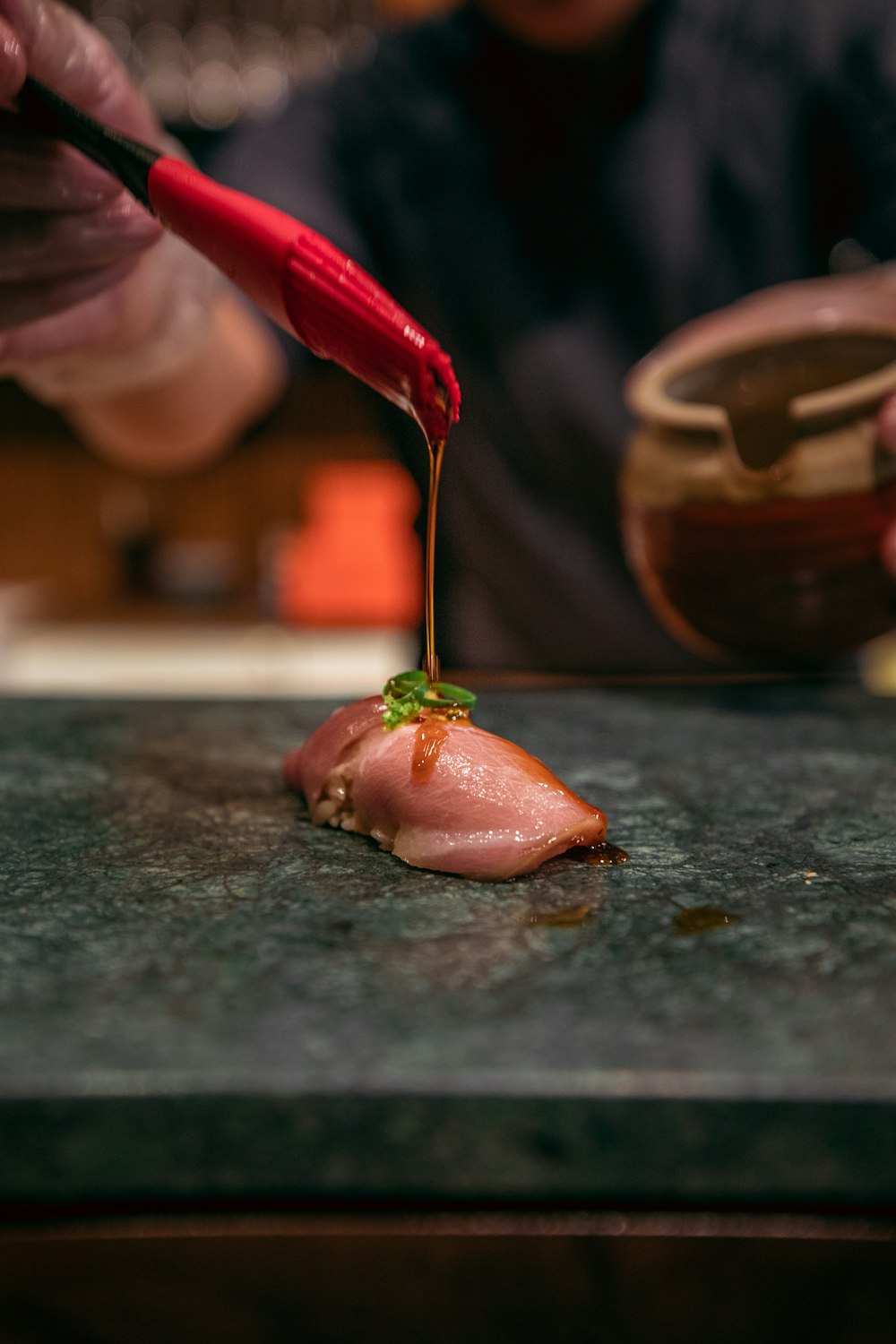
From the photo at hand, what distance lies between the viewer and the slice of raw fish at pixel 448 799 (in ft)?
3.15

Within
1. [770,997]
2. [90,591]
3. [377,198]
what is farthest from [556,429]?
[90,591]

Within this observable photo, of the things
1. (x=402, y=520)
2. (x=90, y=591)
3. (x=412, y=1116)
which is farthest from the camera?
(x=90, y=591)

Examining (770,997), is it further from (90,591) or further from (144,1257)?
(90,591)

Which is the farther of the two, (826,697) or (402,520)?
(402,520)

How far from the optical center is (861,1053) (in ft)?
2.17

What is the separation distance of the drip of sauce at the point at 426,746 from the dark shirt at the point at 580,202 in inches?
49.8

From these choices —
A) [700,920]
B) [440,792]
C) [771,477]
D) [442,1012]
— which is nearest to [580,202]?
[771,477]

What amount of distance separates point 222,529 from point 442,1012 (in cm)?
438

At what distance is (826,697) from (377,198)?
1.45 meters

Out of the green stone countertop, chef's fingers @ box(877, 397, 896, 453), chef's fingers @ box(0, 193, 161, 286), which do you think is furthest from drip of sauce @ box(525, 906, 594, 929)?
chef's fingers @ box(0, 193, 161, 286)

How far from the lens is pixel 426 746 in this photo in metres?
1.05

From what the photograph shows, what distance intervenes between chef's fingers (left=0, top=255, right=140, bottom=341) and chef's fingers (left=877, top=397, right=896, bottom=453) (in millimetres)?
967

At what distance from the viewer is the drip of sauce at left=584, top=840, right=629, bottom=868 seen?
3.27 ft

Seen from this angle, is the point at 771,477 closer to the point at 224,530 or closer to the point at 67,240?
the point at 67,240
